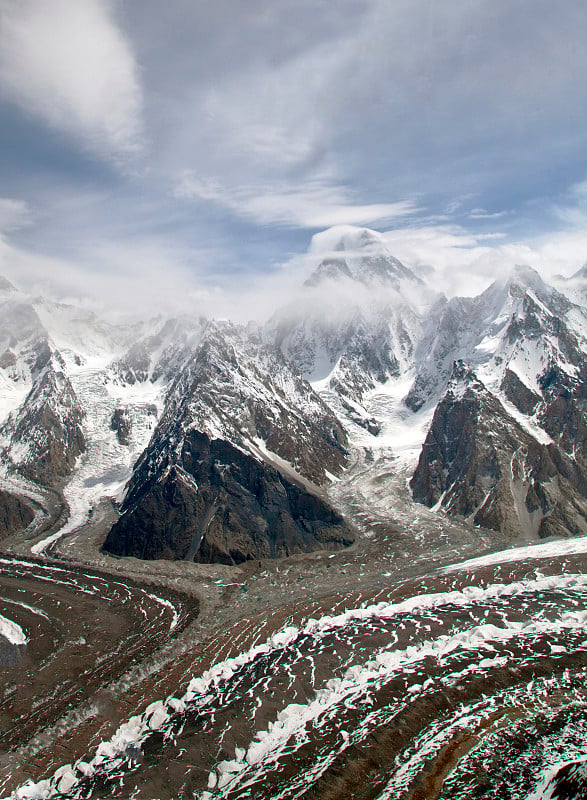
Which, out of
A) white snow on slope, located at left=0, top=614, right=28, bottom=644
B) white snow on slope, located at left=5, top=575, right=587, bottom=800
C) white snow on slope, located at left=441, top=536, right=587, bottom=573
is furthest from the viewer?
white snow on slope, located at left=441, top=536, right=587, bottom=573

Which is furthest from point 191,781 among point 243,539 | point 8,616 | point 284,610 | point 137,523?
point 137,523

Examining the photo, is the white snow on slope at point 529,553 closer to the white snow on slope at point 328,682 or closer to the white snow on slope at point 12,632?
the white snow on slope at point 328,682

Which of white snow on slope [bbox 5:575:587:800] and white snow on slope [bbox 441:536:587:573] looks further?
white snow on slope [bbox 441:536:587:573]

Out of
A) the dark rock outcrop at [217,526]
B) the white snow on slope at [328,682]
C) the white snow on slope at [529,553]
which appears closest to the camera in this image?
the white snow on slope at [328,682]

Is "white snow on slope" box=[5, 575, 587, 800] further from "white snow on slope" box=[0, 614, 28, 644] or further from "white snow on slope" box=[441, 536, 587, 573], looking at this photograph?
"white snow on slope" box=[0, 614, 28, 644]

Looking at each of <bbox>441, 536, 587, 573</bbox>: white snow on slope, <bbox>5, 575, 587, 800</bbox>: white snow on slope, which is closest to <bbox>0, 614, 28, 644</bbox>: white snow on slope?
<bbox>5, 575, 587, 800</bbox>: white snow on slope

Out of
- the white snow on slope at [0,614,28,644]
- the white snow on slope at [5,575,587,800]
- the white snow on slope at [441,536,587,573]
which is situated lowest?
the white snow on slope at [0,614,28,644]

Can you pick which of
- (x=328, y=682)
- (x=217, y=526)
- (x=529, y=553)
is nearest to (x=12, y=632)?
(x=217, y=526)

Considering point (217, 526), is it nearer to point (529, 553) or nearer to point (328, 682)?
point (529, 553)

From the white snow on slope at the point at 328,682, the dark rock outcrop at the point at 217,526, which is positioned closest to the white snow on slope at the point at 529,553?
the white snow on slope at the point at 328,682
